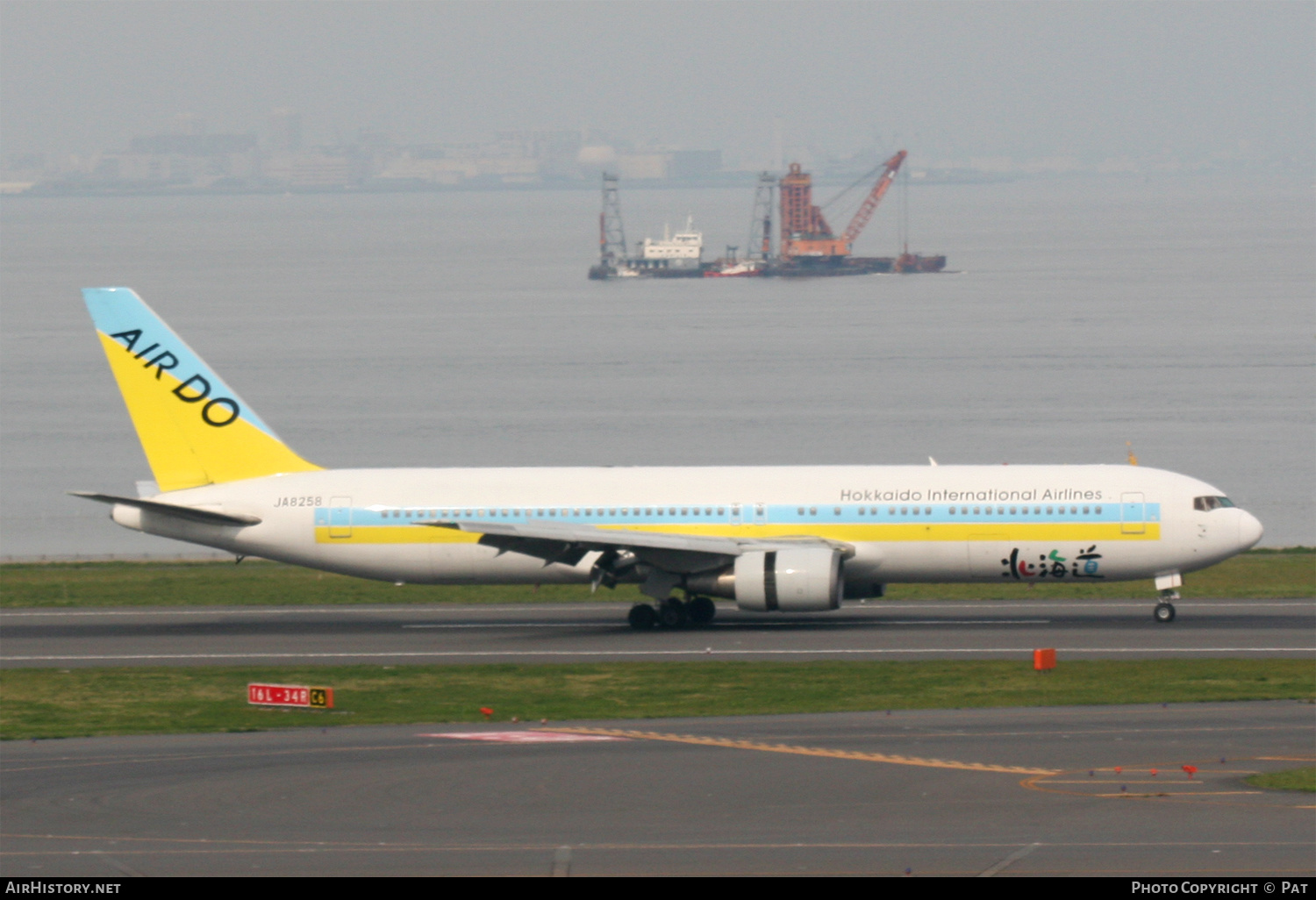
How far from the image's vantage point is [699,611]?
49.3 m

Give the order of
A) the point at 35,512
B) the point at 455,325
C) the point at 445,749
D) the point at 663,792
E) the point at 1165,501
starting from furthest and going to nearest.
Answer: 1. the point at 455,325
2. the point at 35,512
3. the point at 1165,501
4. the point at 445,749
5. the point at 663,792

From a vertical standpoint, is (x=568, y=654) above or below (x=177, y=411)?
below

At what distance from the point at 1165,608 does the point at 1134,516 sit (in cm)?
267

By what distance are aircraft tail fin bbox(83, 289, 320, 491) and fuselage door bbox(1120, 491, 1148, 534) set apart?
79.3 feet

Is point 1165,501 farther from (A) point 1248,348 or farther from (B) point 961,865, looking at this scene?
(A) point 1248,348

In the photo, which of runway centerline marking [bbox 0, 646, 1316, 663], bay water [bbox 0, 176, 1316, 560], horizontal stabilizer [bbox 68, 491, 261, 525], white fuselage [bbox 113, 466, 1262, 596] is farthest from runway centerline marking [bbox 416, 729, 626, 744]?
bay water [bbox 0, 176, 1316, 560]

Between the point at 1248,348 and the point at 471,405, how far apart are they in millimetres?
78333

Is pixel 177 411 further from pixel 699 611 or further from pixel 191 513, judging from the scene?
pixel 699 611

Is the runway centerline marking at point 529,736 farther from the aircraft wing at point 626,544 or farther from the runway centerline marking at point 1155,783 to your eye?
the aircraft wing at point 626,544

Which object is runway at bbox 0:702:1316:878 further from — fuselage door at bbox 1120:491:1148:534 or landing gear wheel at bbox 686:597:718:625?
landing gear wheel at bbox 686:597:718:625

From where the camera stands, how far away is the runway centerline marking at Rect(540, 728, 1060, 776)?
29.0 meters

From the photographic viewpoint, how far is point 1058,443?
109 m

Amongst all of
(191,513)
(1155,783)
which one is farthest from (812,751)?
(191,513)

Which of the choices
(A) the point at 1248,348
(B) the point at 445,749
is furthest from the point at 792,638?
(A) the point at 1248,348
